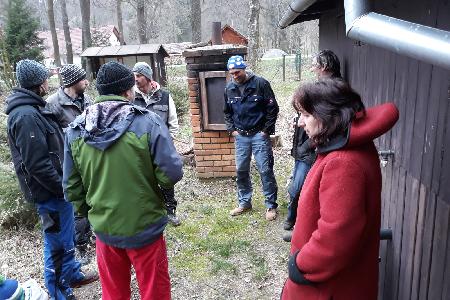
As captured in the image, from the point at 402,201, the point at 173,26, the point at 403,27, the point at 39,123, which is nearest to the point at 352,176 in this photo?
the point at 403,27

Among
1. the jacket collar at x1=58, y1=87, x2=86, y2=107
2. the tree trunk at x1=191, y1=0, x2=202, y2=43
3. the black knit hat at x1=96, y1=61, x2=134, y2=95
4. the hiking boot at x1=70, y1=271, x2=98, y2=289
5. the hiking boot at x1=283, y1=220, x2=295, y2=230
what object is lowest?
the hiking boot at x1=70, y1=271, x2=98, y2=289

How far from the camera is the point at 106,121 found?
91.9 inches

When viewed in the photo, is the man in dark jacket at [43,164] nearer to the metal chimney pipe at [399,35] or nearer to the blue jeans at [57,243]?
the blue jeans at [57,243]

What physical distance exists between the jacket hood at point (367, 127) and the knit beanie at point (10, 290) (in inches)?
80.2

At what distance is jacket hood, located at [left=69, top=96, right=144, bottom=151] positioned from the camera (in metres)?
2.29

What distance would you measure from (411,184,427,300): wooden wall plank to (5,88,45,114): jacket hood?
8.96 feet

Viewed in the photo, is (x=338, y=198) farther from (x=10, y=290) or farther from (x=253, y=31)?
(x=253, y=31)

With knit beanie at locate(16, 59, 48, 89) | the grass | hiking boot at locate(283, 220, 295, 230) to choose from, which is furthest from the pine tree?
hiking boot at locate(283, 220, 295, 230)

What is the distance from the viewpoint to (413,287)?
A: 7.20ft

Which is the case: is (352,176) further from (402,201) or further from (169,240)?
(169,240)

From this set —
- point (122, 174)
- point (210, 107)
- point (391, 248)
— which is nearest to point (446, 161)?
point (391, 248)

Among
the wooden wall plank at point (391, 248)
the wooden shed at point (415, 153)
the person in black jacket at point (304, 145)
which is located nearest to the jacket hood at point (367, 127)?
the wooden shed at point (415, 153)

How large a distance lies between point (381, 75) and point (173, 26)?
114 feet

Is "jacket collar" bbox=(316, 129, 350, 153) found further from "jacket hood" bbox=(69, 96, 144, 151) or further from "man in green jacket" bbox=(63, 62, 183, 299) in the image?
"jacket hood" bbox=(69, 96, 144, 151)
